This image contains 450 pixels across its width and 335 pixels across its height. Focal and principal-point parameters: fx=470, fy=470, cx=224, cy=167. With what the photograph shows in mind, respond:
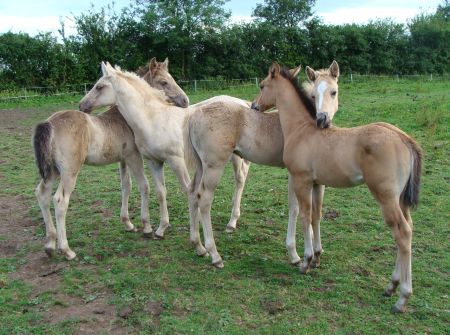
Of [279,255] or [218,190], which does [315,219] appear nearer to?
[279,255]

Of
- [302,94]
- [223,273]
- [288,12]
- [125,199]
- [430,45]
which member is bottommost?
[223,273]

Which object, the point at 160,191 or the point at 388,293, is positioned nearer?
the point at 388,293

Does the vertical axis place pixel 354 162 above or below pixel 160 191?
above

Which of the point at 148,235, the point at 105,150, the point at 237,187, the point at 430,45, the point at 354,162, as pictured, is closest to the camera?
the point at 354,162

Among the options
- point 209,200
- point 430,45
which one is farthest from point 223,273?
point 430,45

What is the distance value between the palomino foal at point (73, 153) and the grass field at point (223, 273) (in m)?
0.39

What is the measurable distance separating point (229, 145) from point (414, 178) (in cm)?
202

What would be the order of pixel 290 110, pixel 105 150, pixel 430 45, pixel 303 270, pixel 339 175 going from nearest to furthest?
pixel 339 175, pixel 303 270, pixel 290 110, pixel 105 150, pixel 430 45

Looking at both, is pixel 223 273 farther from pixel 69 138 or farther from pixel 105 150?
pixel 69 138

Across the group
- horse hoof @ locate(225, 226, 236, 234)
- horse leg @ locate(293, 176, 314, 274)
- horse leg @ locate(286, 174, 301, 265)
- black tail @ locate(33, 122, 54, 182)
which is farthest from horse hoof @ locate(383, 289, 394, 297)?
black tail @ locate(33, 122, 54, 182)

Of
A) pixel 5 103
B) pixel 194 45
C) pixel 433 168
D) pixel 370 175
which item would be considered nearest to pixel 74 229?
pixel 370 175

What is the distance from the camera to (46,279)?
5012mm

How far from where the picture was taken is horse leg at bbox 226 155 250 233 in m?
6.59

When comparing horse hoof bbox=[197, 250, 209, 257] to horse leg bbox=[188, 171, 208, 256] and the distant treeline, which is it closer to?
horse leg bbox=[188, 171, 208, 256]
